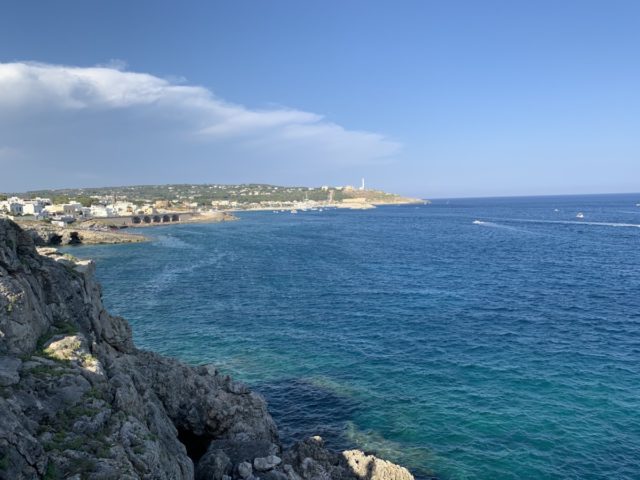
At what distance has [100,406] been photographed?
1470cm

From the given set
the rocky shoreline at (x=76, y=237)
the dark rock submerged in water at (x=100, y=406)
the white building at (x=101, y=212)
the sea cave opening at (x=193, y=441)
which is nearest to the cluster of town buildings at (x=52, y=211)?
the white building at (x=101, y=212)

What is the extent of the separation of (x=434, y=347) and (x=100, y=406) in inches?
1188

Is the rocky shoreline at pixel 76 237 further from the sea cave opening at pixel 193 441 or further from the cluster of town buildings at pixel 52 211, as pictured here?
the sea cave opening at pixel 193 441

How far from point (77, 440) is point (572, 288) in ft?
200

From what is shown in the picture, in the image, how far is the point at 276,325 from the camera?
46562mm

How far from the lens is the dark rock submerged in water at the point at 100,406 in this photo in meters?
12.6

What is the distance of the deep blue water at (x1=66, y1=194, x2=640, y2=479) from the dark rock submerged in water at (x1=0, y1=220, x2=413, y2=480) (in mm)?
4197

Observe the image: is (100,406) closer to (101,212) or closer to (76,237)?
(76,237)

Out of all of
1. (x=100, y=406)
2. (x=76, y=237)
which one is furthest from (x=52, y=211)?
(x=100, y=406)

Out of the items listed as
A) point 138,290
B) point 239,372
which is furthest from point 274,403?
point 138,290

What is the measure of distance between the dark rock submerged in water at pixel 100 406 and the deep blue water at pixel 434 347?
→ 4.20 metres

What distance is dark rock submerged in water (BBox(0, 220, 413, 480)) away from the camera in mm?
12594

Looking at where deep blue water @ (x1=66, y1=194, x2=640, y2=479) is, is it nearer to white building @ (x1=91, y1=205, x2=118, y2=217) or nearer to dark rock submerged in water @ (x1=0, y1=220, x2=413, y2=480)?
dark rock submerged in water @ (x1=0, y1=220, x2=413, y2=480)

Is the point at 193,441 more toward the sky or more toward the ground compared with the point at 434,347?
more toward the ground
